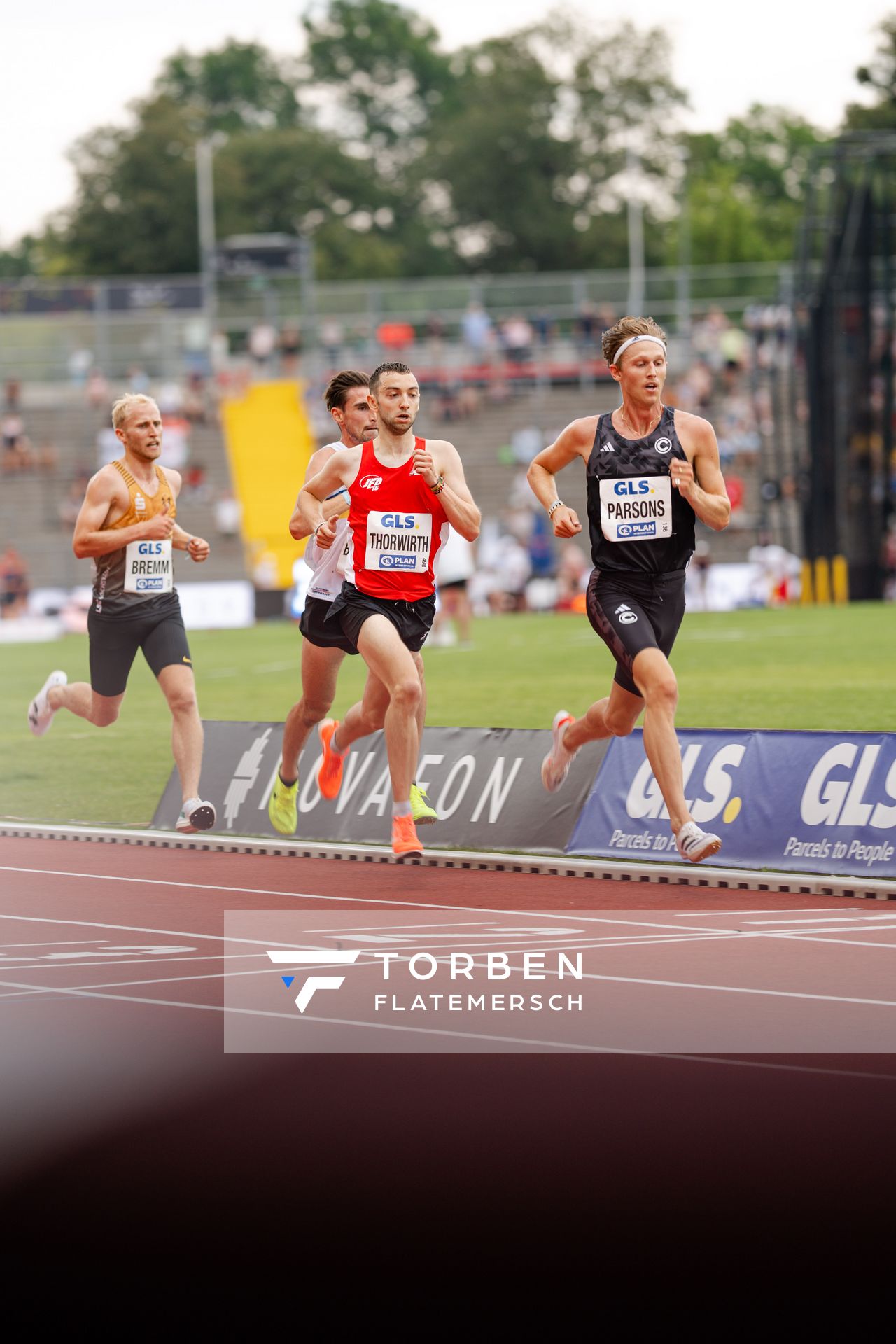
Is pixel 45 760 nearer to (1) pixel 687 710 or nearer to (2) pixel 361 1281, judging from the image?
(1) pixel 687 710

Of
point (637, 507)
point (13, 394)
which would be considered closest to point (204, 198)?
point (13, 394)

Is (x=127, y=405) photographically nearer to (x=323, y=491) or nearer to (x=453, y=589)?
(x=323, y=491)

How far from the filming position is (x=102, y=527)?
10.3 metres

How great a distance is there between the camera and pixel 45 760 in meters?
14.6

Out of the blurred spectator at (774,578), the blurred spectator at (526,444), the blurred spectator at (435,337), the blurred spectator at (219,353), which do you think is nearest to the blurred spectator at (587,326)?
the blurred spectator at (526,444)

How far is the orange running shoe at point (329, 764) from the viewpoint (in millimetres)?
10258

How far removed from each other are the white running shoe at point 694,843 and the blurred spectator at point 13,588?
94.1 feet

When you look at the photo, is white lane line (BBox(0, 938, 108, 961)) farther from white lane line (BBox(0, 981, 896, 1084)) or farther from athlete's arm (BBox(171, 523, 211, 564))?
athlete's arm (BBox(171, 523, 211, 564))

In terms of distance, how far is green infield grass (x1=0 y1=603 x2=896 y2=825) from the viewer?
43.8 ft

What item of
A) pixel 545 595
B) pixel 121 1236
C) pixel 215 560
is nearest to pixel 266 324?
pixel 215 560

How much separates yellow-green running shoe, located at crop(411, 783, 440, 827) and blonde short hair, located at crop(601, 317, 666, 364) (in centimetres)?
216

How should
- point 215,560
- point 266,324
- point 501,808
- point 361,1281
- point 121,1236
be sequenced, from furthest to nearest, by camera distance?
point 266,324 < point 215,560 < point 501,808 < point 121,1236 < point 361,1281

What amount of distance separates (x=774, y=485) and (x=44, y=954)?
28463 mm

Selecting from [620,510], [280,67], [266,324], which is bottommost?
[620,510]
